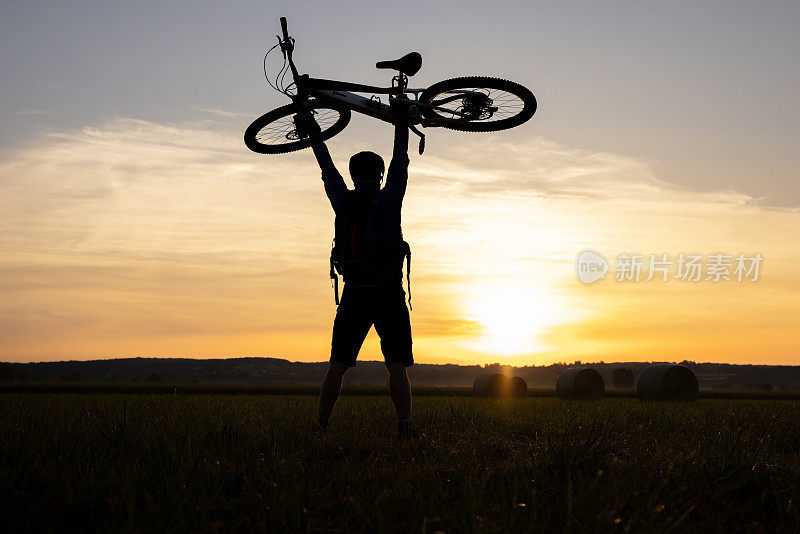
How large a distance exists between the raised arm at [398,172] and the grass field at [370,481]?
2247 mm

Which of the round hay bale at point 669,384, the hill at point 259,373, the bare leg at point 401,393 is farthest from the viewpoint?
the hill at point 259,373

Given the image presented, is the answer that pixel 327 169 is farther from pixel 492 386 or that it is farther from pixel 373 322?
pixel 492 386

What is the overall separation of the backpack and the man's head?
238mm

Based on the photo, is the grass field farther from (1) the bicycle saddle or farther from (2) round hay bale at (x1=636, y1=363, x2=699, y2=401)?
(2) round hay bale at (x1=636, y1=363, x2=699, y2=401)

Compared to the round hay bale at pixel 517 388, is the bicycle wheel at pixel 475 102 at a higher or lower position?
higher

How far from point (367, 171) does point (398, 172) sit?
36 centimetres

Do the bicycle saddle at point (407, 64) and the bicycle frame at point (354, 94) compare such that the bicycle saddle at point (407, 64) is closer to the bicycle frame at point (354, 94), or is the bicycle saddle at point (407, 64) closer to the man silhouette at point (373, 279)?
the bicycle frame at point (354, 94)

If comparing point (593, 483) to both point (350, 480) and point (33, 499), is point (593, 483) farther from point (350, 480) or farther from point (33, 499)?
point (33, 499)

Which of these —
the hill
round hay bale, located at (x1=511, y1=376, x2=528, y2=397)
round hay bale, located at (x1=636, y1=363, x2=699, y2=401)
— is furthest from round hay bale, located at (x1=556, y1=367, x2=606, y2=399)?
Answer: the hill

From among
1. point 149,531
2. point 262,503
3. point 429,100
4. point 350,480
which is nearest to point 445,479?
point 350,480

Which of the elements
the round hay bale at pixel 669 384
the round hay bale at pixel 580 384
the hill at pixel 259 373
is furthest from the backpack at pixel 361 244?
the hill at pixel 259 373

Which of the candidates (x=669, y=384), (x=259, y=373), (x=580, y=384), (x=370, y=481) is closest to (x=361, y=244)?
(x=370, y=481)

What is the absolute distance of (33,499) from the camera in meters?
3.38

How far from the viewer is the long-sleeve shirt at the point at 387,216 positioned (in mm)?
6145
